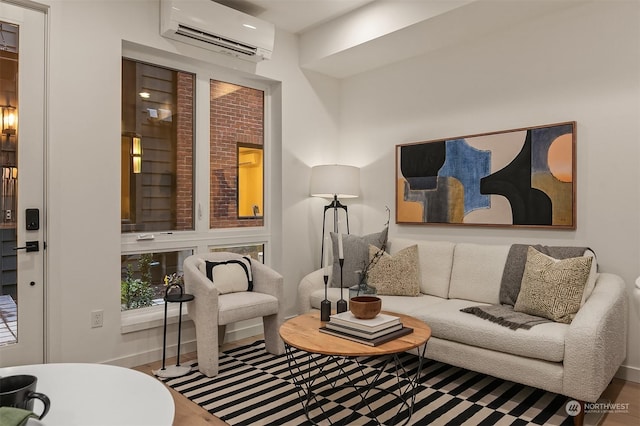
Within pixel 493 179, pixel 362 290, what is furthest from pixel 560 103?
pixel 362 290

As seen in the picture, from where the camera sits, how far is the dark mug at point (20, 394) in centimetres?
76

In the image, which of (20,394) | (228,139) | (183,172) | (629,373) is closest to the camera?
(20,394)

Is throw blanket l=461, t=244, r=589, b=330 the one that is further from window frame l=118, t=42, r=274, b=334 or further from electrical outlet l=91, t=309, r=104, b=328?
electrical outlet l=91, t=309, r=104, b=328

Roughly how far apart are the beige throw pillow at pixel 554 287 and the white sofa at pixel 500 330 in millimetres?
85

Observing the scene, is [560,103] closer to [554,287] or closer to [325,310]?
[554,287]

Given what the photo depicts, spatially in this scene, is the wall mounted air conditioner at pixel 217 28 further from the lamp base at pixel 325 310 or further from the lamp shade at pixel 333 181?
the lamp base at pixel 325 310

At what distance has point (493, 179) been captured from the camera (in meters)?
3.53

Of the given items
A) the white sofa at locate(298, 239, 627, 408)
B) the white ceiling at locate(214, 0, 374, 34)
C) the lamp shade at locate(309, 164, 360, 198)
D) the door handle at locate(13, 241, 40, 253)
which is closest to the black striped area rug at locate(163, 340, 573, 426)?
the white sofa at locate(298, 239, 627, 408)

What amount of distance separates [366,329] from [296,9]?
112 inches

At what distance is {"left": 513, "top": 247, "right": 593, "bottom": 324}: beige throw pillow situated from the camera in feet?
8.51

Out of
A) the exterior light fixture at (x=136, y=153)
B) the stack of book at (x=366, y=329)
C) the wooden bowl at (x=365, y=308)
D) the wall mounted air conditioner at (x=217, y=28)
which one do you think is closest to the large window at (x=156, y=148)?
the exterior light fixture at (x=136, y=153)

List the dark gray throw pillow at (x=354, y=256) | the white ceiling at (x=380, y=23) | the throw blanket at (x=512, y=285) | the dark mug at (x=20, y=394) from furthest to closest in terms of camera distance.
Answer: the dark gray throw pillow at (x=354, y=256) → the white ceiling at (x=380, y=23) → the throw blanket at (x=512, y=285) → the dark mug at (x=20, y=394)

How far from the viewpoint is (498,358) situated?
2.61 metres

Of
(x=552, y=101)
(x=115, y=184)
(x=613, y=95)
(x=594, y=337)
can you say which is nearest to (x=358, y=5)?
(x=552, y=101)
